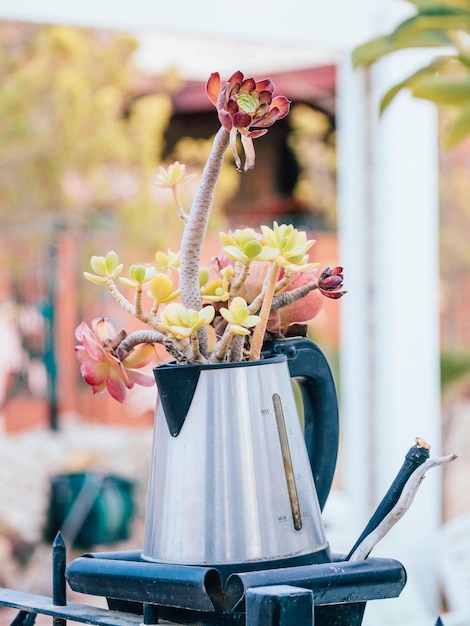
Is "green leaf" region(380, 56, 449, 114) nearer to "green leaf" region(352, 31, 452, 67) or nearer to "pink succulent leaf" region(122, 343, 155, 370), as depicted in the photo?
"green leaf" region(352, 31, 452, 67)

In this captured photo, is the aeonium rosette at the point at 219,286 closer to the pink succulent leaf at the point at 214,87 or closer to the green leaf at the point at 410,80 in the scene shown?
the pink succulent leaf at the point at 214,87

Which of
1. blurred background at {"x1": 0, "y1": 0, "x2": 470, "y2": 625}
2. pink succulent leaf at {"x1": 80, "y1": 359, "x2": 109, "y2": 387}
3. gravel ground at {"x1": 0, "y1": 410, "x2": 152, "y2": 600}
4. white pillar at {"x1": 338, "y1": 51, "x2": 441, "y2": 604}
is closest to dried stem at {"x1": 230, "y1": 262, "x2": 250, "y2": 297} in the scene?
pink succulent leaf at {"x1": 80, "y1": 359, "x2": 109, "y2": 387}

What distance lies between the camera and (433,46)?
50.6 inches

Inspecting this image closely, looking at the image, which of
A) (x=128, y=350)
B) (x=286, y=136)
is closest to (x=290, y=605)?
(x=128, y=350)

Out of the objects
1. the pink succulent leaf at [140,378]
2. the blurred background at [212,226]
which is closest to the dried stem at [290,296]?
the pink succulent leaf at [140,378]

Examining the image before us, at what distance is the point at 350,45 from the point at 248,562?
2649 mm

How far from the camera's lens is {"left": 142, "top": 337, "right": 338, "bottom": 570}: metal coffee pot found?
56cm

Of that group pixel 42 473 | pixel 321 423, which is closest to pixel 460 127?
pixel 321 423

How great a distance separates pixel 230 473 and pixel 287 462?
0.14 ft

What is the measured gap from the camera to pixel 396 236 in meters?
2.98

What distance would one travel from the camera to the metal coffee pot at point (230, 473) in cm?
56

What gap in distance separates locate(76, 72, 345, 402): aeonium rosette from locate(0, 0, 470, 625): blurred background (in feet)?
3.32

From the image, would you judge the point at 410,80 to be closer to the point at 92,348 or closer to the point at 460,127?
the point at 460,127

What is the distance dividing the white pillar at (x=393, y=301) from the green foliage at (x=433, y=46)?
5.23 ft
